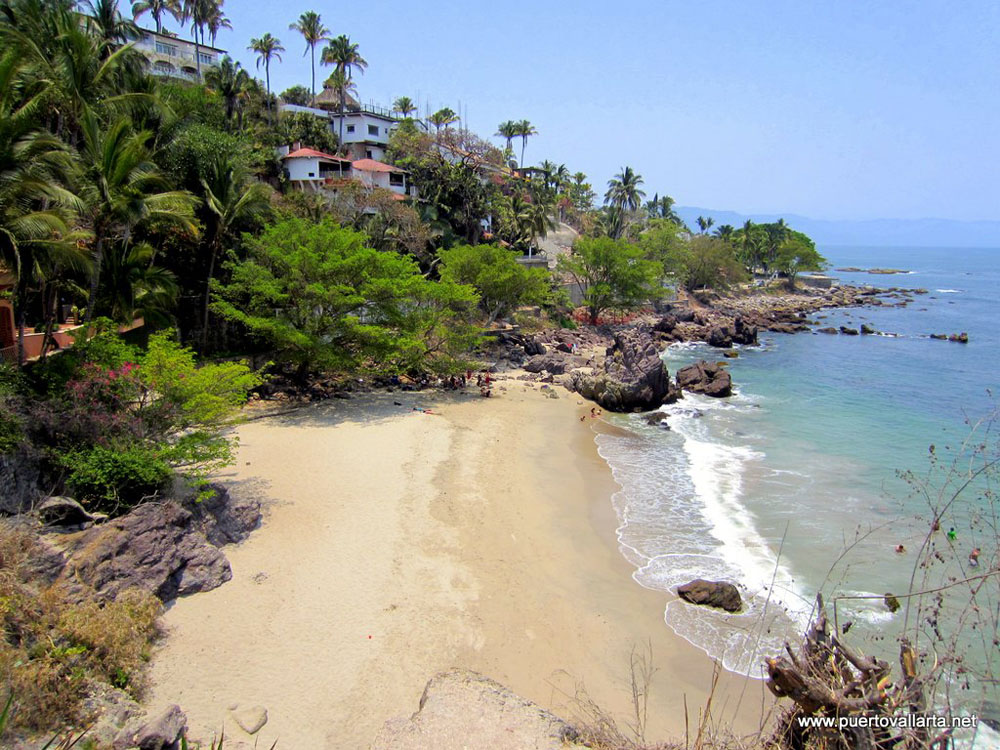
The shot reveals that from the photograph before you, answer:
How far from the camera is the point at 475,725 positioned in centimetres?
840

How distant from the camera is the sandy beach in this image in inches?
381

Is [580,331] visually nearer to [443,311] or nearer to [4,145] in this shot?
[443,311]

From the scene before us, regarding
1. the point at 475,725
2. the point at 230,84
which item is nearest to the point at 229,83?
the point at 230,84

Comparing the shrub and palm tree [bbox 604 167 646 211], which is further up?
palm tree [bbox 604 167 646 211]

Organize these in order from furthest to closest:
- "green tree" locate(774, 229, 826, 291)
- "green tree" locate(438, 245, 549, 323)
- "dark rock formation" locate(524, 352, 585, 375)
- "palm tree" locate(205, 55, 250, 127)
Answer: "green tree" locate(774, 229, 826, 291) < "palm tree" locate(205, 55, 250, 127) < "green tree" locate(438, 245, 549, 323) < "dark rock formation" locate(524, 352, 585, 375)

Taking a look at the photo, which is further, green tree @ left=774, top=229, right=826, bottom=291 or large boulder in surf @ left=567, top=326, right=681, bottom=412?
green tree @ left=774, top=229, right=826, bottom=291

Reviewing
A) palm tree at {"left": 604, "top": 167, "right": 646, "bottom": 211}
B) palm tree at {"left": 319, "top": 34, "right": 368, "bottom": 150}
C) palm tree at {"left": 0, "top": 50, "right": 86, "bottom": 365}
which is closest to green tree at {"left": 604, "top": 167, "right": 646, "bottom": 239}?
palm tree at {"left": 604, "top": 167, "right": 646, "bottom": 211}

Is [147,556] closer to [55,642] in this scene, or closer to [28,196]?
[55,642]

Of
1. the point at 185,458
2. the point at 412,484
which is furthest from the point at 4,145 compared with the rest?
the point at 412,484

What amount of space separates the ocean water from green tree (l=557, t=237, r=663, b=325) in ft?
25.3

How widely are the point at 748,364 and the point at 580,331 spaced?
12.1 metres

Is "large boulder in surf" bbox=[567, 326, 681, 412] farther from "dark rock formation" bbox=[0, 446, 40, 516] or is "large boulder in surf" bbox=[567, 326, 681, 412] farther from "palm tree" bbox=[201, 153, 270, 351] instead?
"dark rock formation" bbox=[0, 446, 40, 516]

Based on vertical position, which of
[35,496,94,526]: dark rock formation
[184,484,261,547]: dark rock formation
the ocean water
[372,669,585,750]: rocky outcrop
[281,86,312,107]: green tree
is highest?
[281,86,312,107]: green tree

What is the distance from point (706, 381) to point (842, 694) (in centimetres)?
2839
